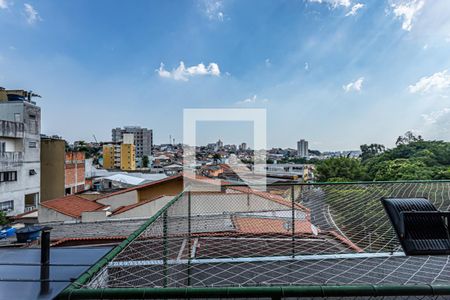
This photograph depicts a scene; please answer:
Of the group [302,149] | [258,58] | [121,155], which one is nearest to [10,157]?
[258,58]

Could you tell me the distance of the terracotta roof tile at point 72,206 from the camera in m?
6.14

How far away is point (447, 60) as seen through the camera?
765cm

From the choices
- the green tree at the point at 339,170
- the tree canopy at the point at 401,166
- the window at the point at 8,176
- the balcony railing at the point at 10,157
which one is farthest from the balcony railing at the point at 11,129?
the green tree at the point at 339,170

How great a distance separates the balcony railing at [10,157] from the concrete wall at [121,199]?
722 centimetres

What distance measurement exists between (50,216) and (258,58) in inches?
358

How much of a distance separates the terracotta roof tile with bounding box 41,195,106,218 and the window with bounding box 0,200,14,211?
5679 millimetres

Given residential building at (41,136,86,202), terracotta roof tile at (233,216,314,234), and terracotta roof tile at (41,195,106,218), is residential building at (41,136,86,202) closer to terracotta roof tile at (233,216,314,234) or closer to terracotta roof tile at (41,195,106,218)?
terracotta roof tile at (41,195,106,218)

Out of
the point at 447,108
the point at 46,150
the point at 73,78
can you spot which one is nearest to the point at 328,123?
the point at 447,108

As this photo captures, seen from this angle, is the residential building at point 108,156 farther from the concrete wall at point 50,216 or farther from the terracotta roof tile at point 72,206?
the concrete wall at point 50,216

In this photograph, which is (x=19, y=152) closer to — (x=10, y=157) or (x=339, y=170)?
(x=10, y=157)

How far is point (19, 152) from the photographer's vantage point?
37.7ft

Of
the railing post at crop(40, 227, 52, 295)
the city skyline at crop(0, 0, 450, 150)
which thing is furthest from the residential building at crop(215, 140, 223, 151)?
the railing post at crop(40, 227, 52, 295)

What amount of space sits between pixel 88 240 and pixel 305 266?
2783mm

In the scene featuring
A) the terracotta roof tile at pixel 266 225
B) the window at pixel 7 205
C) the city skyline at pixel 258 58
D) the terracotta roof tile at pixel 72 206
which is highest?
the city skyline at pixel 258 58
